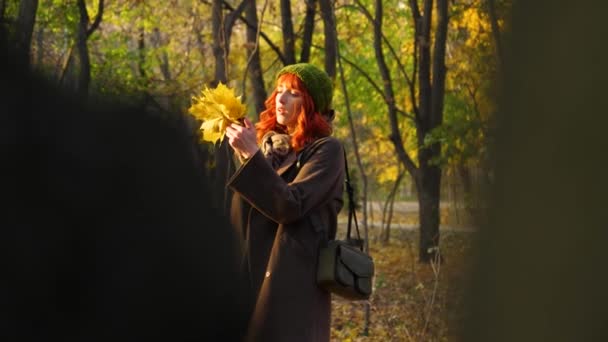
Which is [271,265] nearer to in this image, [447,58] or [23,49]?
[23,49]

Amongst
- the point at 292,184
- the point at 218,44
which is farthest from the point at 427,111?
the point at 292,184

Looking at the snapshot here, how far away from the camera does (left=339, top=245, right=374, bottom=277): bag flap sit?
337 centimetres

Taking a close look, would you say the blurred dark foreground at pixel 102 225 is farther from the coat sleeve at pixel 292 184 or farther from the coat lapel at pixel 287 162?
the coat lapel at pixel 287 162

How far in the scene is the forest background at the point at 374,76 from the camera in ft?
3.17

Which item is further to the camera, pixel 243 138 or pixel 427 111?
pixel 427 111

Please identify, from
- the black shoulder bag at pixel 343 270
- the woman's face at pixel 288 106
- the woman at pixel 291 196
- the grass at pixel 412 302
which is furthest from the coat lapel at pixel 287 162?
the grass at pixel 412 302

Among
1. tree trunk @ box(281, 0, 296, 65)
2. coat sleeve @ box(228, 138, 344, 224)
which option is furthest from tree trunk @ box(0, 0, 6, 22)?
tree trunk @ box(281, 0, 296, 65)

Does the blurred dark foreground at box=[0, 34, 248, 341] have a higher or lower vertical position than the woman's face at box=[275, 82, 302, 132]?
lower

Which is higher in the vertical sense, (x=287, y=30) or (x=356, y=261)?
(x=287, y=30)

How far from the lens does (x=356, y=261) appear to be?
3.53 meters

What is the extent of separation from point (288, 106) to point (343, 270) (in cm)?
66

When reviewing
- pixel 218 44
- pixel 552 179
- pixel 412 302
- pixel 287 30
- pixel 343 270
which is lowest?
pixel 412 302

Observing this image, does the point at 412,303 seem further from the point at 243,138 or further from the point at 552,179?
the point at 552,179

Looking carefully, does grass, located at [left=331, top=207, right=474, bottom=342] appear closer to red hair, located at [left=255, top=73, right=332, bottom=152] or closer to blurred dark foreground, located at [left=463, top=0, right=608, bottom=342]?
blurred dark foreground, located at [left=463, top=0, right=608, bottom=342]
